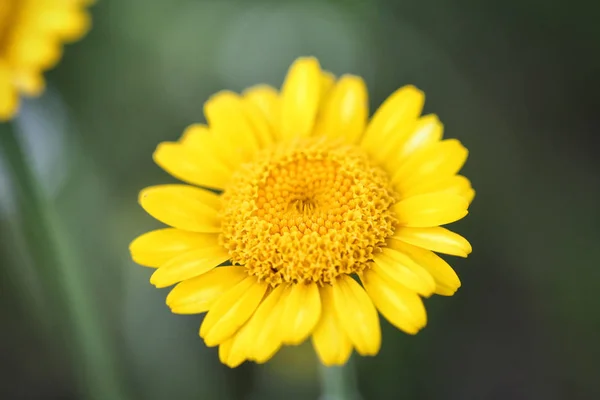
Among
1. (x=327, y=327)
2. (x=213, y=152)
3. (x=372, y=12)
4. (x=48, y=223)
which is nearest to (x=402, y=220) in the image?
(x=327, y=327)

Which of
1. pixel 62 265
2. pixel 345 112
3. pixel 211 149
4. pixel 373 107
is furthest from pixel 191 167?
pixel 373 107

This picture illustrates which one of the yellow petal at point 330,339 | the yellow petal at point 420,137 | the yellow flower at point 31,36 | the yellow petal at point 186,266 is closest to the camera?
the yellow petal at point 330,339

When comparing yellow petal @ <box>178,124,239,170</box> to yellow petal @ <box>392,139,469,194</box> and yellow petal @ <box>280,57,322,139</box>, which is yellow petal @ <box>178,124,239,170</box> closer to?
yellow petal @ <box>280,57,322,139</box>

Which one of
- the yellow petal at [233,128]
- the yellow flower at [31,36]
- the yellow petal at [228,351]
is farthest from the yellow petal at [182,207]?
the yellow flower at [31,36]

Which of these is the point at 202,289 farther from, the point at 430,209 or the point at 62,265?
the point at 62,265

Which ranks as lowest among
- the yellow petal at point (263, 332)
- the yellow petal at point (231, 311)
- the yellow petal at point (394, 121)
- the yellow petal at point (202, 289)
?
the yellow petal at point (263, 332)

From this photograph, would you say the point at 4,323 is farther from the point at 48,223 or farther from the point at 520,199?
the point at 520,199

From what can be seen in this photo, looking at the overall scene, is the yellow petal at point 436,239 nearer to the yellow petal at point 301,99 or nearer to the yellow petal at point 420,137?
the yellow petal at point 420,137
